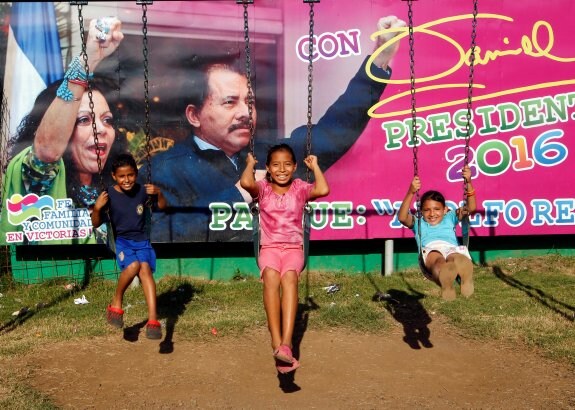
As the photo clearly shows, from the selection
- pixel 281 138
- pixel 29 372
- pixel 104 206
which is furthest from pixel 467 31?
pixel 29 372

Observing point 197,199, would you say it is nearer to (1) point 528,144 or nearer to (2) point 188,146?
(2) point 188,146

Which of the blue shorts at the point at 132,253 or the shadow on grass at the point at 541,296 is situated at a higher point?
the blue shorts at the point at 132,253

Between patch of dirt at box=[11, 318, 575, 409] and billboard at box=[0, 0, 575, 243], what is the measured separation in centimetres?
230

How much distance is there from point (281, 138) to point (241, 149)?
1.66 ft

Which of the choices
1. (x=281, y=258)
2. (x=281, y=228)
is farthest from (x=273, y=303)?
(x=281, y=228)

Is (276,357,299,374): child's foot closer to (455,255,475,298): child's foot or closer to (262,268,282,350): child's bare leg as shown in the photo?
(262,268,282,350): child's bare leg

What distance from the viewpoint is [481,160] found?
27.7ft

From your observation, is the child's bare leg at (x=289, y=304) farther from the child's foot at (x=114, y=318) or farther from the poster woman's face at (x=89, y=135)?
the poster woman's face at (x=89, y=135)

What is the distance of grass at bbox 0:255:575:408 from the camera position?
6125 millimetres

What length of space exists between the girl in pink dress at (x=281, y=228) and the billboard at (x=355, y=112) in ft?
10.6

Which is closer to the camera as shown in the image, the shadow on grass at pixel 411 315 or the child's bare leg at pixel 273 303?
the child's bare leg at pixel 273 303

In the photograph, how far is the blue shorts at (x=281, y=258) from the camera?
4.52m

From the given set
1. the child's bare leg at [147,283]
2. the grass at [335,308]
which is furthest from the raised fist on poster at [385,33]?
the child's bare leg at [147,283]

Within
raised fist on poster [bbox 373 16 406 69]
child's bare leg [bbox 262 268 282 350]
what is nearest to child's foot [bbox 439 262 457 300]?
child's bare leg [bbox 262 268 282 350]
